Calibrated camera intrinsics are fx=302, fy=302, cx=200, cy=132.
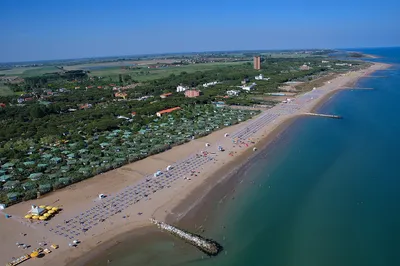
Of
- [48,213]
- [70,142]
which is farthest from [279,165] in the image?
[70,142]

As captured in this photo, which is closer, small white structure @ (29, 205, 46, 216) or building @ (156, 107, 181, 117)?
small white structure @ (29, 205, 46, 216)

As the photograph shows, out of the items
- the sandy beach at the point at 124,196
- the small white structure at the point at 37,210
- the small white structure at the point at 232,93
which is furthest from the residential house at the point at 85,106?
the small white structure at the point at 37,210

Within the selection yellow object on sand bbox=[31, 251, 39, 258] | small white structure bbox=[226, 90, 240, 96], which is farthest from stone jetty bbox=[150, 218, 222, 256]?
small white structure bbox=[226, 90, 240, 96]

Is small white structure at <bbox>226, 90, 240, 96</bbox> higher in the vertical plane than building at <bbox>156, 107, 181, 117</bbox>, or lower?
higher

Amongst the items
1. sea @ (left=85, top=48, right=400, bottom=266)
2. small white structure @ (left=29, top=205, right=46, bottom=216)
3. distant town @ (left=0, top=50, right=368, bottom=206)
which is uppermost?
distant town @ (left=0, top=50, right=368, bottom=206)

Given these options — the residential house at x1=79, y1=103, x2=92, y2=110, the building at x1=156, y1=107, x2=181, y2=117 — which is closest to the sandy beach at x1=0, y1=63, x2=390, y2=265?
the building at x1=156, y1=107, x2=181, y2=117

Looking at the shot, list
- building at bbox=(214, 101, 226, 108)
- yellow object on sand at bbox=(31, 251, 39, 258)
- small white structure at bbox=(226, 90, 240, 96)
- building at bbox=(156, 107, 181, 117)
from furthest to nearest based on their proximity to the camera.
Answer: small white structure at bbox=(226, 90, 240, 96) → building at bbox=(214, 101, 226, 108) → building at bbox=(156, 107, 181, 117) → yellow object on sand at bbox=(31, 251, 39, 258)

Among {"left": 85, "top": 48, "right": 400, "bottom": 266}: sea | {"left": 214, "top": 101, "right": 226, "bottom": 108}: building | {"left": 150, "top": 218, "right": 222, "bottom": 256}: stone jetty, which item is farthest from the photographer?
{"left": 214, "top": 101, "right": 226, "bottom": 108}: building

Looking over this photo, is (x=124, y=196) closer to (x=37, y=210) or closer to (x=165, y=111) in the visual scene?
(x=37, y=210)

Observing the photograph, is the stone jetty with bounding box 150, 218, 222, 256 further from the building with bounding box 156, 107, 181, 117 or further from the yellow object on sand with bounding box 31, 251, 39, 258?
the building with bounding box 156, 107, 181, 117
